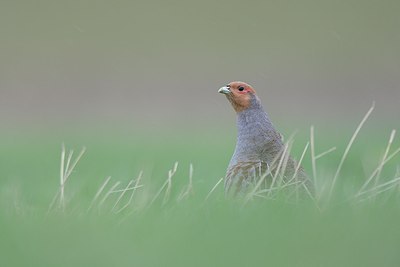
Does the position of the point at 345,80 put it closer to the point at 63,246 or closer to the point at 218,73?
the point at 218,73

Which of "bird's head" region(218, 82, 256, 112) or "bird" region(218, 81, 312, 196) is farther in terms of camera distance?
"bird's head" region(218, 82, 256, 112)

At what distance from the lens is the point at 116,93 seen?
20.4 metres

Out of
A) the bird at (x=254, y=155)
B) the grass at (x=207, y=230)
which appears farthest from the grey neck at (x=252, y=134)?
the grass at (x=207, y=230)

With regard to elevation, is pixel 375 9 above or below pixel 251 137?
above

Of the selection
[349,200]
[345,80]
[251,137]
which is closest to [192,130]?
[345,80]

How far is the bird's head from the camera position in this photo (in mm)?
5207

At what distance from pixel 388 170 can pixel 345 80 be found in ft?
45.6

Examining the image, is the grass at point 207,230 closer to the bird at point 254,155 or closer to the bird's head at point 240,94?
the bird at point 254,155

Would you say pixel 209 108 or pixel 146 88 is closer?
pixel 209 108

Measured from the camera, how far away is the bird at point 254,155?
4.49 metres

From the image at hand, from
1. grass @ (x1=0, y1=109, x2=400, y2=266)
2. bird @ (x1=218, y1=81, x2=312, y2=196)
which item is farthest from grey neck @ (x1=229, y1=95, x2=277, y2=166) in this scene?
grass @ (x1=0, y1=109, x2=400, y2=266)

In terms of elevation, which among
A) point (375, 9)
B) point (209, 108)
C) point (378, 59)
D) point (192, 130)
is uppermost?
point (375, 9)

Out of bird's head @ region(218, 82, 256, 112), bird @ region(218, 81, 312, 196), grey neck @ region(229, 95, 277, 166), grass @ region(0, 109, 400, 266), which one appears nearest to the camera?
grass @ region(0, 109, 400, 266)

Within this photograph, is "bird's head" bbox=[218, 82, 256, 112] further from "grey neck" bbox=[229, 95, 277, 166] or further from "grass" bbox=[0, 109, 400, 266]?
"grass" bbox=[0, 109, 400, 266]
